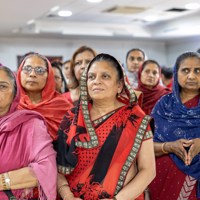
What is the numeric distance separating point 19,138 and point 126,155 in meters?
0.58

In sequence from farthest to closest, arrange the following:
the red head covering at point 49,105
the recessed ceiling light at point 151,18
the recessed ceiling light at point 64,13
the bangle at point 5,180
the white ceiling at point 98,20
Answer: the recessed ceiling light at point 151,18, the recessed ceiling light at point 64,13, the white ceiling at point 98,20, the red head covering at point 49,105, the bangle at point 5,180

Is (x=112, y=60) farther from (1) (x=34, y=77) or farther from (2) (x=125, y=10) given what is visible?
(2) (x=125, y=10)

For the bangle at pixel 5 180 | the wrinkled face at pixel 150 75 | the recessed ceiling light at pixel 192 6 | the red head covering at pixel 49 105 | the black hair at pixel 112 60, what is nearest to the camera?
the bangle at pixel 5 180

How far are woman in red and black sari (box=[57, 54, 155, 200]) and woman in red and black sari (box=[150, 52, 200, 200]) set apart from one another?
1.61 ft

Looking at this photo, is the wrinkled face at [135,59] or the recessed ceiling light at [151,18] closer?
the wrinkled face at [135,59]

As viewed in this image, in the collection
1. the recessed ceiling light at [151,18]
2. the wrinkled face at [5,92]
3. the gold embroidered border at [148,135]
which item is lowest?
the gold embroidered border at [148,135]

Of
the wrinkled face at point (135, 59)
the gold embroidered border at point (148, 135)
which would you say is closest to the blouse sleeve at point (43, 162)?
the gold embroidered border at point (148, 135)

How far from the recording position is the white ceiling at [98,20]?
7172mm

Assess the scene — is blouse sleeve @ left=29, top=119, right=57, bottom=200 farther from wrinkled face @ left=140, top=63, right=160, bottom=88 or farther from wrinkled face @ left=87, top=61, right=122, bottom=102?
wrinkled face @ left=140, top=63, right=160, bottom=88

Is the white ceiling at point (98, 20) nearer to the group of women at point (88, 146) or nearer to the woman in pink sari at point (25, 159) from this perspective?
the group of women at point (88, 146)

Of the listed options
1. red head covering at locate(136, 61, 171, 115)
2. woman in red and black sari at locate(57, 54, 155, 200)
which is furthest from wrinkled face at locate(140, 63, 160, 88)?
woman in red and black sari at locate(57, 54, 155, 200)

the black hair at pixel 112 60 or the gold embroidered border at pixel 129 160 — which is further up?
the black hair at pixel 112 60

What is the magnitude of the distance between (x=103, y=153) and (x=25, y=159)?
417 millimetres

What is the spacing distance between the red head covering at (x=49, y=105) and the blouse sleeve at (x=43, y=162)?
63cm
